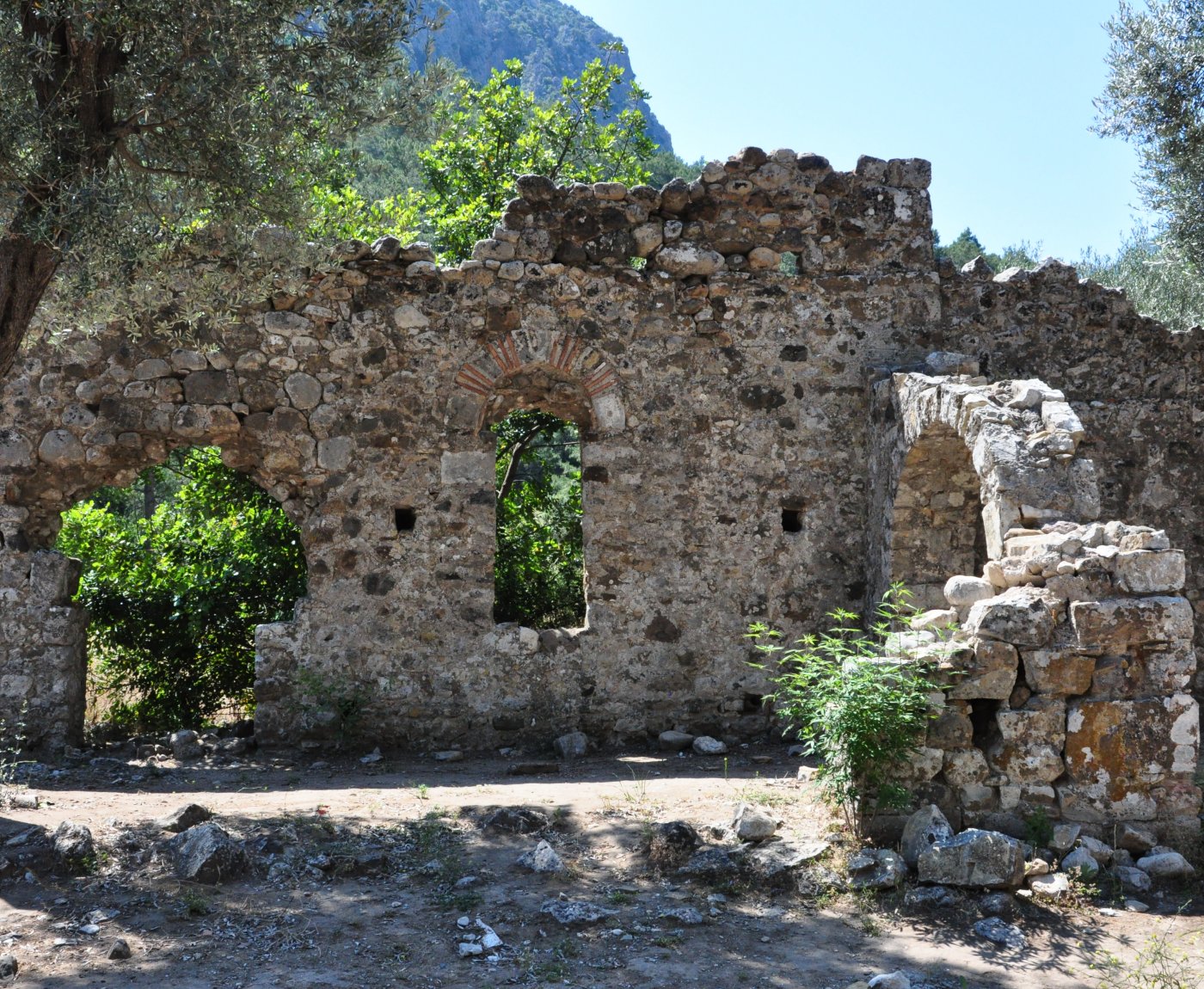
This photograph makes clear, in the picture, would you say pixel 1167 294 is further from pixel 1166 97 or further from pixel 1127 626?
pixel 1127 626

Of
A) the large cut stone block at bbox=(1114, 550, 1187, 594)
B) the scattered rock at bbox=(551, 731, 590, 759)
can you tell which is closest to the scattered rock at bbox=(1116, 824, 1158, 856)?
Answer: the large cut stone block at bbox=(1114, 550, 1187, 594)

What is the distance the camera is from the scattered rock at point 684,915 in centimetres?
509

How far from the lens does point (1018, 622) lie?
596 centimetres

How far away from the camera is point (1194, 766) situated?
591 cm

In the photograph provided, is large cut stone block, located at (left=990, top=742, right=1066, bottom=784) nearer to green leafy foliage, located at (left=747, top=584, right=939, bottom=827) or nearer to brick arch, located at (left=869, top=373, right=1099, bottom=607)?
green leafy foliage, located at (left=747, top=584, right=939, bottom=827)

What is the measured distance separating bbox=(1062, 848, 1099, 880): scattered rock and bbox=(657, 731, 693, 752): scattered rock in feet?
10.8

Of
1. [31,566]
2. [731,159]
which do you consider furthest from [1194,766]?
[31,566]

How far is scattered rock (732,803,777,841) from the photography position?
5.75 meters

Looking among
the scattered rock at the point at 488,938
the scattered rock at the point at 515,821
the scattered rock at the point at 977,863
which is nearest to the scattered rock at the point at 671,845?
the scattered rock at the point at 515,821

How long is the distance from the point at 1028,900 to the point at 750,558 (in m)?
3.92

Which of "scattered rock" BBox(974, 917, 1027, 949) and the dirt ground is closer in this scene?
the dirt ground

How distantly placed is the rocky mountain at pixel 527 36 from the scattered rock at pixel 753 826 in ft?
261

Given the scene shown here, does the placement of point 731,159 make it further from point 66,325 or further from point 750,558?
point 66,325

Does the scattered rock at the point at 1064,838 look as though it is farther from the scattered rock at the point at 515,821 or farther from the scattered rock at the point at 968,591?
the scattered rock at the point at 515,821
